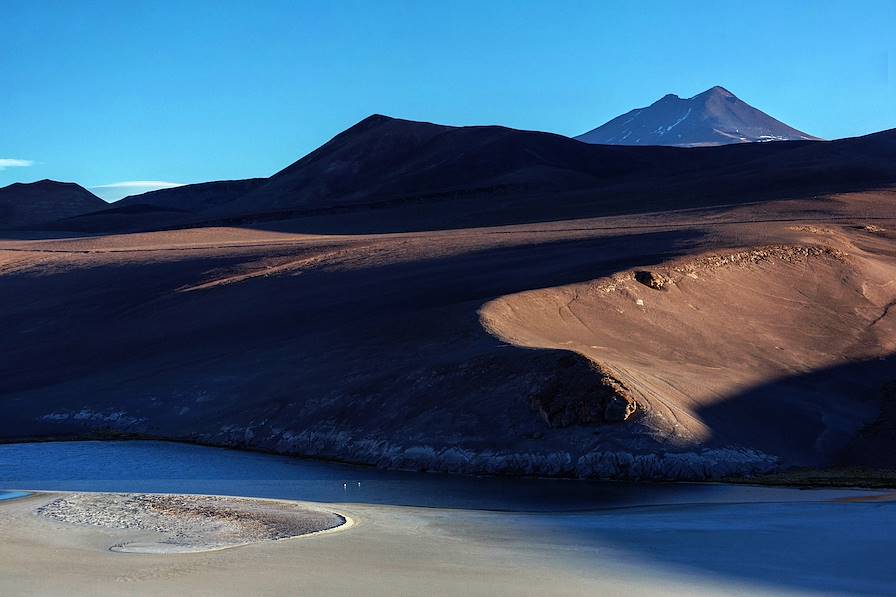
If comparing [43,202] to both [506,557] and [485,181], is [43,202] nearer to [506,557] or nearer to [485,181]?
[485,181]

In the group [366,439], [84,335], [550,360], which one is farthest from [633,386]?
[84,335]

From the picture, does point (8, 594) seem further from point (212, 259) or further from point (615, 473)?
point (212, 259)

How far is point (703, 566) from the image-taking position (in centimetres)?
1456

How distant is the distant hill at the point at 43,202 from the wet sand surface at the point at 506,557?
122604mm

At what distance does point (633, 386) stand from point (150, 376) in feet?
50.5

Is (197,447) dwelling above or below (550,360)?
below

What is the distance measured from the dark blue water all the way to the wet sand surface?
1449 mm

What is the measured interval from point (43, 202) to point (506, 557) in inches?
5414

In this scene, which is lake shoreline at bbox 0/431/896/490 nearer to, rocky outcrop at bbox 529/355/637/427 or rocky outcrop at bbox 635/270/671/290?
rocky outcrop at bbox 529/355/637/427

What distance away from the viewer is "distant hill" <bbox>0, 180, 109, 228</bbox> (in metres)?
136

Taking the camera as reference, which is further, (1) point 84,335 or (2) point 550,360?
(1) point 84,335

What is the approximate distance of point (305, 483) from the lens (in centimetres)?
2314

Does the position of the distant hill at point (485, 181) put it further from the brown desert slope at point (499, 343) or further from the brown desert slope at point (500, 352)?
the brown desert slope at point (500, 352)

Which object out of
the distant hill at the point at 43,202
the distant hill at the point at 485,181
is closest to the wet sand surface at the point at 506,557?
the distant hill at the point at 485,181
